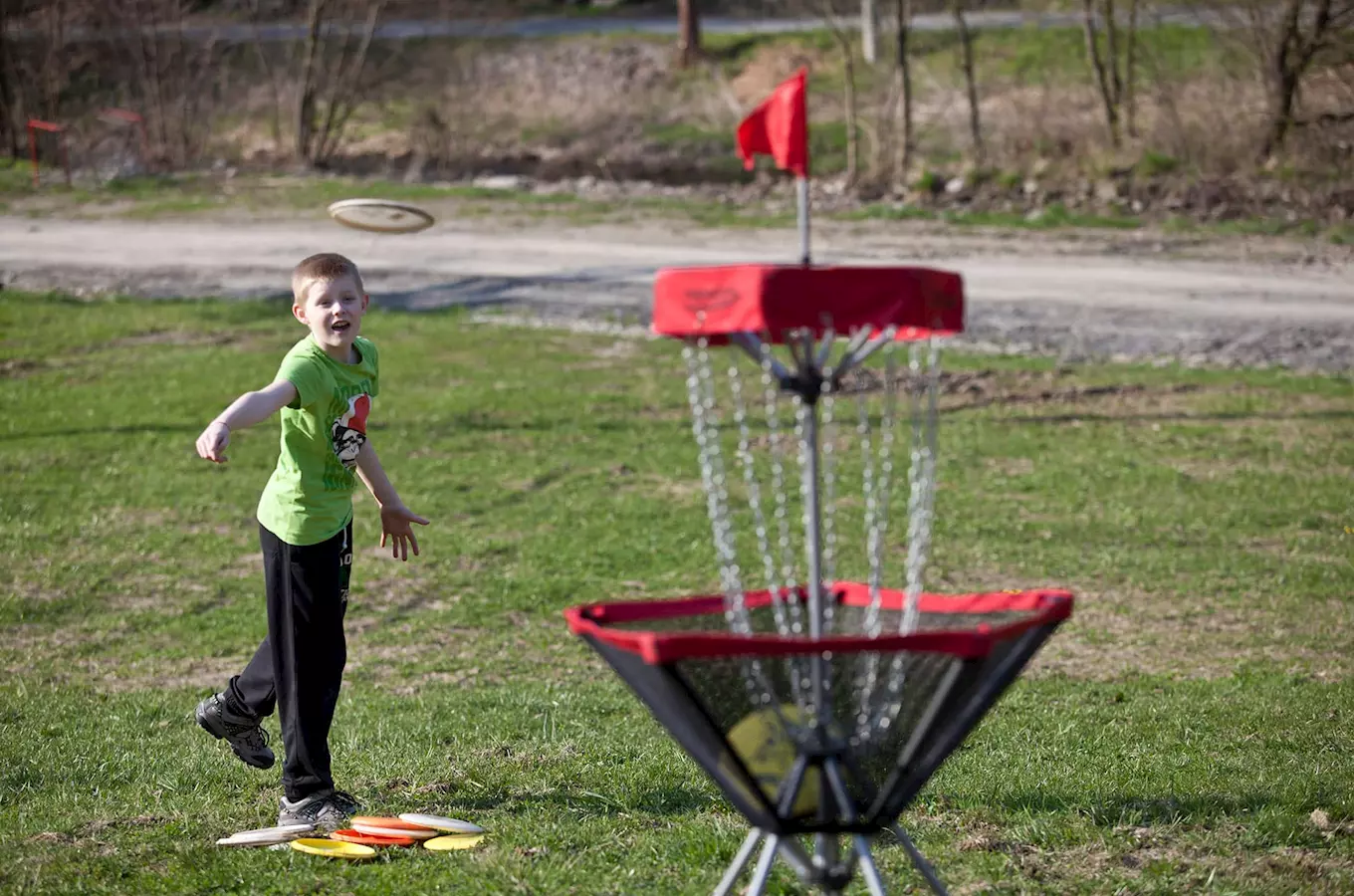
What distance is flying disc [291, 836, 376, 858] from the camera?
4.33 meters

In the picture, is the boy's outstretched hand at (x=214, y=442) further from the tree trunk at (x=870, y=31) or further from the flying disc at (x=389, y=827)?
the tree trunk at (x=870, y=31)

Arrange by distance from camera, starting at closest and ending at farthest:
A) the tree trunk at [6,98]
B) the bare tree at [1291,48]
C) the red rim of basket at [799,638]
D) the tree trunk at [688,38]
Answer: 1. the red rim of basket at [799,638]
2. the bare tree at [1291,48]
3. the tree trunk at [6,98]
4. the tree trunk at [688,38]

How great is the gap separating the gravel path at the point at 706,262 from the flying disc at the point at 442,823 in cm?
1093

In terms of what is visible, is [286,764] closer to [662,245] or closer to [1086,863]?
[1086,863]

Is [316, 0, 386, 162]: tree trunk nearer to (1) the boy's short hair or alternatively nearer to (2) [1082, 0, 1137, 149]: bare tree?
(2) [1082, 0, 1137, 149]: bare tree

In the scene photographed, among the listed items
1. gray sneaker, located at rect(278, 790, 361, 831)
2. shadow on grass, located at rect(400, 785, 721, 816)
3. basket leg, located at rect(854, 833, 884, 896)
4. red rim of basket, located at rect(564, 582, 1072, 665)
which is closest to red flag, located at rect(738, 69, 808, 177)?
red rim of basket, located at rect(564, 582, 1072, 665)

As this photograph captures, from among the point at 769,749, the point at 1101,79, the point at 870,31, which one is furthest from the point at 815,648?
the point at 870,31

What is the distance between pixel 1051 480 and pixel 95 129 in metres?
21.6

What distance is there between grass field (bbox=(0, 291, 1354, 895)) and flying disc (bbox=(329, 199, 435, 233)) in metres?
1.88

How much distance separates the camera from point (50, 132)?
26.5 m

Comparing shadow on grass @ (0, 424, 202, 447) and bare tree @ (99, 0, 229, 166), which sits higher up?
bare tree @ (99, 0, 229, 166)

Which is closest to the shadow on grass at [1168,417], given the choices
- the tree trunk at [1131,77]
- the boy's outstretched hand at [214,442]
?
the boy's outstretched hand at [214,442]

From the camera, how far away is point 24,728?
6.18 meters

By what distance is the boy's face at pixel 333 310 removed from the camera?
181 inches
